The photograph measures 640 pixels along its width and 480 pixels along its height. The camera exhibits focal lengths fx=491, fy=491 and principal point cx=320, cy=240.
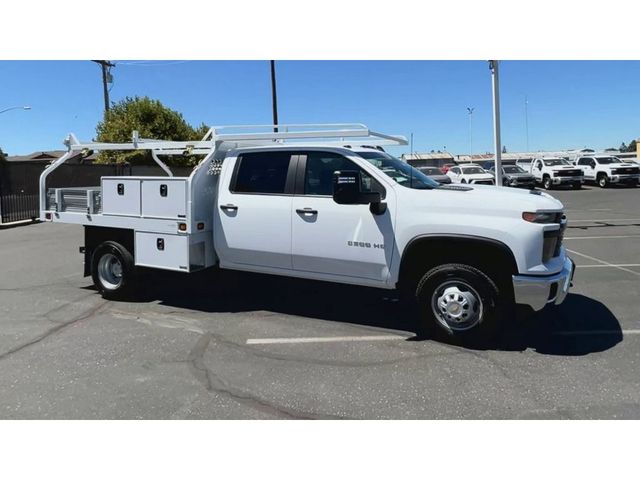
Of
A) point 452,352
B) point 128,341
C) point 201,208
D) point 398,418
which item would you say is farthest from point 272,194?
point 398,418

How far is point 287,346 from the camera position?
16.0ft

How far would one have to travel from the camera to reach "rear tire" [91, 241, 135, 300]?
20.9 feet

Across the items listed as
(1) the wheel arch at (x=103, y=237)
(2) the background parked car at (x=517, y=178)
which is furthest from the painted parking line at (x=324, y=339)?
(2) the background parked car at (x=517, y=178)

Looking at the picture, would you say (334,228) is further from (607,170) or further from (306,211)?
(607,170)

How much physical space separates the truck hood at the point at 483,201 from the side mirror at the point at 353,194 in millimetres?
297

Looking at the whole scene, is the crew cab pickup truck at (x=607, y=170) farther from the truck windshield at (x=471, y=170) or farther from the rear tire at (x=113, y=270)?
the rear tire at (x=113, y=270)

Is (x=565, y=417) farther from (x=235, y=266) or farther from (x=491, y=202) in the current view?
(x=235, y=266)

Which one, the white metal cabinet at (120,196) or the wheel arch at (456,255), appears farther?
the white metal cabinet at (120,196)

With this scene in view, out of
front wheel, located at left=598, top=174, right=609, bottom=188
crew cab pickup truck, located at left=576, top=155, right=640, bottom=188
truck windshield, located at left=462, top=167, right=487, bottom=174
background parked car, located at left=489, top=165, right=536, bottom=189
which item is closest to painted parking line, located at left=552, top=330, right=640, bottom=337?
background parked car, located at left=489, top=165, right=536, bottom=189

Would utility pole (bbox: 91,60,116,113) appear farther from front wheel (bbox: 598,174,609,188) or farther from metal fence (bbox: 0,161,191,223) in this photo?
front wheel (bbox: 598,174,609,188)

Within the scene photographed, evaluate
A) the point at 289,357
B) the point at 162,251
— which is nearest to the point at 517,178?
the point at 162,251

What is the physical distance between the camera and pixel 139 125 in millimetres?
28344

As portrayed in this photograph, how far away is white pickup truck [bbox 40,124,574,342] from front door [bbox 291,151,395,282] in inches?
0.4

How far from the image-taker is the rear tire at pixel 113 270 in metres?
6.38
